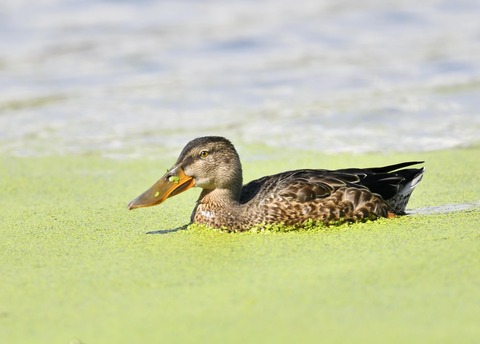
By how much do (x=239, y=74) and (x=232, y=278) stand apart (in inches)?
341

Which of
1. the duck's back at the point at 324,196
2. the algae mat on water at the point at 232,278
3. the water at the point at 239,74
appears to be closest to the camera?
the algae mat on water at the point at 232,278

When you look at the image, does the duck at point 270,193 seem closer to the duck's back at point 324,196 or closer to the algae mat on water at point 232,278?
the duck's back at point 324,196

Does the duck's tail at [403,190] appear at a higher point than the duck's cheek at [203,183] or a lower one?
lower

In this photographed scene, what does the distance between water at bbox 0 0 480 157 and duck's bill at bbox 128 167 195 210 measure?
3408 mm

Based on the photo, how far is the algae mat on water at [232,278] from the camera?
419 centimetres

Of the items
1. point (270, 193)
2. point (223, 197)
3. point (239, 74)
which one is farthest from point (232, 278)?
point (239, 74)

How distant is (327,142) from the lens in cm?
986

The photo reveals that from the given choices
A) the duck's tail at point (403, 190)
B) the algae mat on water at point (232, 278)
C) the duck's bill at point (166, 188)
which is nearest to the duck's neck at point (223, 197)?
the duck's bill at point (166, 188)

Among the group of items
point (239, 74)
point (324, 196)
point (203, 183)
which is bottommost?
point (324, 196)

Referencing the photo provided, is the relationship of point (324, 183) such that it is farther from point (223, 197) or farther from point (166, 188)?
point (166, 188)

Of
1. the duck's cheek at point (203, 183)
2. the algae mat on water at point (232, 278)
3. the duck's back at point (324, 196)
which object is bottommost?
the algae mat on water at point (232, 278)

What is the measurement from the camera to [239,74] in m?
13.4

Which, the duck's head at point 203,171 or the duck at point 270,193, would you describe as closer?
the duck at point 270,193

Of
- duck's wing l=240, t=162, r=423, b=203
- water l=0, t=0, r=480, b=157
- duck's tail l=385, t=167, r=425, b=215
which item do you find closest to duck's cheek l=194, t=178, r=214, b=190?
duck's wing l=240, t=162, r=423, b=203
